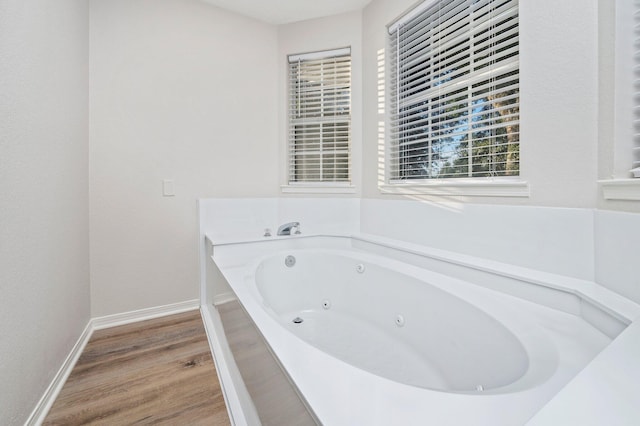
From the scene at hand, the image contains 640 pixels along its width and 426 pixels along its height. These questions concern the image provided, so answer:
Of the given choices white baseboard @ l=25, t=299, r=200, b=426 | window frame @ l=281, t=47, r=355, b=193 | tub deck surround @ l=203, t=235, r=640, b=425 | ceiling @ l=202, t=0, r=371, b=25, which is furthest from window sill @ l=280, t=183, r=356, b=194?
ceiling @ l=202, t=0, r=371, b=25

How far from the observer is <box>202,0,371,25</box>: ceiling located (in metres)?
2.32

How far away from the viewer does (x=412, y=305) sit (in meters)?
1.47

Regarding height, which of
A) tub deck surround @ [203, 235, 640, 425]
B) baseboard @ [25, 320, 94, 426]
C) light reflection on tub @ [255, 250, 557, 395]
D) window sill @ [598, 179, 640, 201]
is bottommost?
baseboard @ [25, 320, 94, 426]

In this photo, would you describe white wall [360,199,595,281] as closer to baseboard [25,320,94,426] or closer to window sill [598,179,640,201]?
window sill [598,179,640,201]

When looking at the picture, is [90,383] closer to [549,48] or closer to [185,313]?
[185,313]

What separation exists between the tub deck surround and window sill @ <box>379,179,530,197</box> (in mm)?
338

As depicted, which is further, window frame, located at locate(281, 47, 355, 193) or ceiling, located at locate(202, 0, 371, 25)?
window frame, located at locate(281, 47, 355, 193)

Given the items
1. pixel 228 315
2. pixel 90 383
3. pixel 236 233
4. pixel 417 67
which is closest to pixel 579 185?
pixel 417 67

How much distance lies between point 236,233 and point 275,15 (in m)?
1.90

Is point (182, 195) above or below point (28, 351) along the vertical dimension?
above

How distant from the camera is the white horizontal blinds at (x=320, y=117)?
2.56 metres

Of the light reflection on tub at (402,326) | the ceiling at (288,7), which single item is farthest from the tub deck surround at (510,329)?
the ceiling at (288,7)

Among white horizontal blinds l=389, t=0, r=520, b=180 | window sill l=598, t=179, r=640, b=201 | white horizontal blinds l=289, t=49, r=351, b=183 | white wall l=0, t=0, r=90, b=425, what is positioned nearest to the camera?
window sill l=598, t=179, r=640, b=201

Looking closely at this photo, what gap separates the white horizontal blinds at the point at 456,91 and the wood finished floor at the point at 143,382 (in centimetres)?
177
